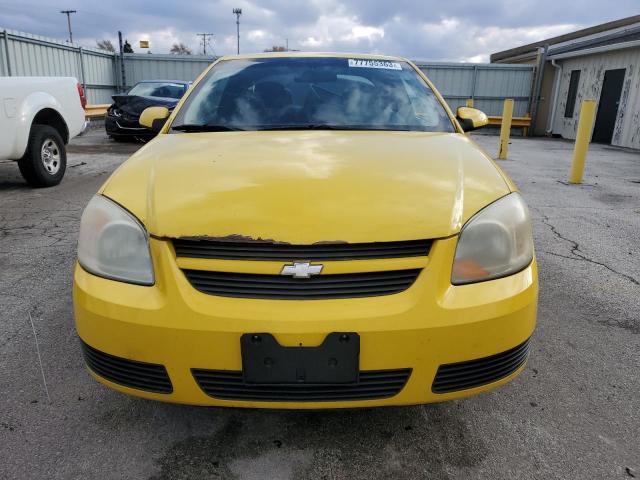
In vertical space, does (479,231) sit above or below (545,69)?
below

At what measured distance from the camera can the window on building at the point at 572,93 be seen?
1677 centimetres

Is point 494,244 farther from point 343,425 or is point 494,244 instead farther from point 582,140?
point 582,140

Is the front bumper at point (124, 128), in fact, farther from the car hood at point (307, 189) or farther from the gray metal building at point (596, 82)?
the gray metal building at point (596, 82)

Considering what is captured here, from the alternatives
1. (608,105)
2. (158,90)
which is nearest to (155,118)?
(158,90)

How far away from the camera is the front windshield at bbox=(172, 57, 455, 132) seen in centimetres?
252

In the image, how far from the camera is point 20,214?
5.09 m

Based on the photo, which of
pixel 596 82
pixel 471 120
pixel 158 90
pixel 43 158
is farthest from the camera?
pixel 596 82

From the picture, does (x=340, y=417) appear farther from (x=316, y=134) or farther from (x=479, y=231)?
(x=316, y=134)

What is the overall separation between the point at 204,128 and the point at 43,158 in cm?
485

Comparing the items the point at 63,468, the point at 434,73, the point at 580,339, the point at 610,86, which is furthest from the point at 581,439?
the point at 434,73

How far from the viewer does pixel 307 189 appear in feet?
5.35

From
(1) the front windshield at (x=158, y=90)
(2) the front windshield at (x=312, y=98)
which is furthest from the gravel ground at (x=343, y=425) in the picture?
(1) the front windshield at (x=158, y=90)

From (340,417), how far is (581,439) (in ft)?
2.92

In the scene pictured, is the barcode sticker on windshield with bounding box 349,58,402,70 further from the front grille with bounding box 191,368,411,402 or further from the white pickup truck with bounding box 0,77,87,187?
the white pickup truck with bounding box 0,77,87,187
